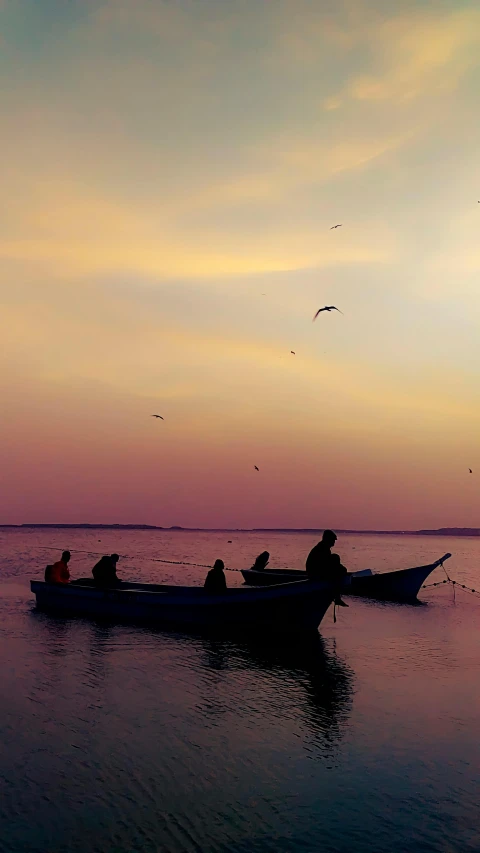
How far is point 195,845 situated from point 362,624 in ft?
64.9

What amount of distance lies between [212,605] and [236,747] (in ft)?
34.9

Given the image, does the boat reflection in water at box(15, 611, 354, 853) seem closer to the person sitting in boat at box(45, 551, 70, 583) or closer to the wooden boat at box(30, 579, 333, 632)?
the wooden boat at box(30, 579, 333, 632)

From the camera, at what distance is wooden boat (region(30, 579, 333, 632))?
20000mm

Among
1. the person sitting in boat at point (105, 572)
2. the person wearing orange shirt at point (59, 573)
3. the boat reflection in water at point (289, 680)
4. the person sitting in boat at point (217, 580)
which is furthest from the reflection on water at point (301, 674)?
the person wearing orange shirt at point (59, 573)

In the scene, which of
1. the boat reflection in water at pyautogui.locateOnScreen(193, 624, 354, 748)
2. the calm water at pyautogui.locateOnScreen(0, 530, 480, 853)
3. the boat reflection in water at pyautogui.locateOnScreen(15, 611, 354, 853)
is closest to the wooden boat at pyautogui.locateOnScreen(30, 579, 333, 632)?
the boat reflection in water at pyautogui.locateOnScreen(193, 624, 354, 748)

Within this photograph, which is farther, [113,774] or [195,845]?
[113,774]

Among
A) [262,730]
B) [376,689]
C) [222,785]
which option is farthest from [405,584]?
[222,785]

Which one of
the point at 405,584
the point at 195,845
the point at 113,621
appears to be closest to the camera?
the point at 195,845

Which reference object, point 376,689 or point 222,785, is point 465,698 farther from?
point 222,785

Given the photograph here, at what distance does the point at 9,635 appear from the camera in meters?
21.6

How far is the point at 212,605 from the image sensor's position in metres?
21.4

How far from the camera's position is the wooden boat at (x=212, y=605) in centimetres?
2000

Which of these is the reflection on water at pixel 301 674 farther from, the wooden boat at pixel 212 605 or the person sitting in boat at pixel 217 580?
the person sitting in boat at pixel 217 580

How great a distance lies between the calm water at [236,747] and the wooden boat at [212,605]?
112 centimetres
